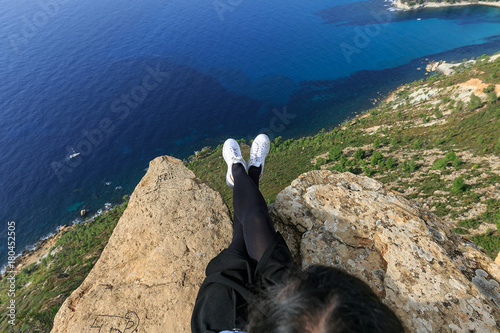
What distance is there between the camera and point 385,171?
Result: 22.4m

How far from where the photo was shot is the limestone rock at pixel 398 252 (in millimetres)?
3480

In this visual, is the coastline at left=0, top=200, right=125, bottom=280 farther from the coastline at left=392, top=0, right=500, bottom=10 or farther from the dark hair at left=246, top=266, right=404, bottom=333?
the coastline at left=392, top=0, right=500, bottom=10

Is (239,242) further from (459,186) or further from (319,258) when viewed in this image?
(459,186)

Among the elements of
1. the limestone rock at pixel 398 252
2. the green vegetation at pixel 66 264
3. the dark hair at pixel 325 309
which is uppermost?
the dark hair at pixel 325 309

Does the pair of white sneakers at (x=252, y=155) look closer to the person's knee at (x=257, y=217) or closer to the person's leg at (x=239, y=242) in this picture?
the person's leg at (x=239, y=242)

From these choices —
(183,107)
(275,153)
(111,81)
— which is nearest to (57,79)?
(111,81)

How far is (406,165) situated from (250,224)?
22481mm

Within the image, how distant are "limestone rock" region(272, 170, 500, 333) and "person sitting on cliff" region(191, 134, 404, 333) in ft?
4.14

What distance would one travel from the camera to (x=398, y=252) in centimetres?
426

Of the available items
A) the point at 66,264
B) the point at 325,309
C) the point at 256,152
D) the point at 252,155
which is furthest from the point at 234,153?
the point at 66,264

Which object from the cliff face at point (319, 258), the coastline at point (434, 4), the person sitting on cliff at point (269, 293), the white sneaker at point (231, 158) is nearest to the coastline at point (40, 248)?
the cliff face at point (319, 258)

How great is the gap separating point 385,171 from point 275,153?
18800mm

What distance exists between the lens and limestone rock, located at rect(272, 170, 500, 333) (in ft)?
11.4

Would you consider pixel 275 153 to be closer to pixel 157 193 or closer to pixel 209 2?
pixel 157 193
